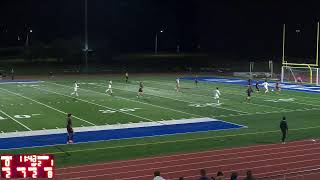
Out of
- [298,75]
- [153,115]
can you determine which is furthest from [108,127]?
[298,75]

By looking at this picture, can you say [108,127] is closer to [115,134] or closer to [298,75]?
[115,134]

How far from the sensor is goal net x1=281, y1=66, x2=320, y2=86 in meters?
49.7

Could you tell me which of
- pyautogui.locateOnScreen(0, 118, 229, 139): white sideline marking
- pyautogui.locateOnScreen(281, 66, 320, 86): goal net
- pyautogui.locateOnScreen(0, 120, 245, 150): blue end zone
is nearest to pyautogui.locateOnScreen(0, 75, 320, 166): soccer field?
pyautogui.locateOnScreen(0, 118, 229, 139): white sideline marking

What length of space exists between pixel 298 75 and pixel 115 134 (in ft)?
112

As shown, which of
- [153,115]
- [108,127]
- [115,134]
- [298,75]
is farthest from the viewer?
[298,75]

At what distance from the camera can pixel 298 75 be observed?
52.1 meters

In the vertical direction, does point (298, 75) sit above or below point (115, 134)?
above

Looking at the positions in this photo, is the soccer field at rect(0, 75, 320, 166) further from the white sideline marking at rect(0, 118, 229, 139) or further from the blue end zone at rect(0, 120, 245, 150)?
the blue end zone at rect(0, 120, 245, 150)

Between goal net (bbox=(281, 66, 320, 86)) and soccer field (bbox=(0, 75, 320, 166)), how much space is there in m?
9.05

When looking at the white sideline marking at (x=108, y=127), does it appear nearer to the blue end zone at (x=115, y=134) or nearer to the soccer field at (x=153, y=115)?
the soccer field at (x=153, y=115)

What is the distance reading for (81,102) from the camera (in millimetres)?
33281

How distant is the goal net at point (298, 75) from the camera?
49.7 meters

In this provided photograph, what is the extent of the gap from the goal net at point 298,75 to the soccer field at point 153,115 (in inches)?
356

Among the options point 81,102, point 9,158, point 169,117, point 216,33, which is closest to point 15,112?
point 81,102
